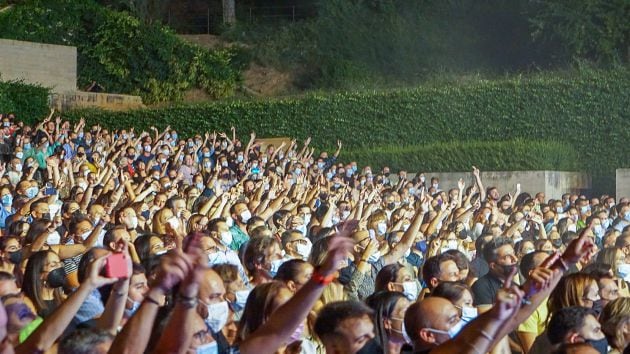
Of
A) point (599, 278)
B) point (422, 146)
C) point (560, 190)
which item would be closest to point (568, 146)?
point (560, 190)

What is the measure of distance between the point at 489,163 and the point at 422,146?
2.44 meters

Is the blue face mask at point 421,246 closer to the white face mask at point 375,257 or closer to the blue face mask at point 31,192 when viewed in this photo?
the white face mask at point 375,257

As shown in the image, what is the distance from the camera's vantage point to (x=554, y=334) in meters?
6.15

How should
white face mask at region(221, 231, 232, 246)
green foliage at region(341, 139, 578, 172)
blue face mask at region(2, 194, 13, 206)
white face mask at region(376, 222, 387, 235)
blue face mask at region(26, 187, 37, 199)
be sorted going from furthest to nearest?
green foliage at region(341, 139, 578, 172)
blue face mask at region(26, 187, 37, 199)
blue face mask at region(2, 194, 13, 206)
white face mask at region(376, 222, 387, 235)
white face mask at region(221, 231, 232, 246)

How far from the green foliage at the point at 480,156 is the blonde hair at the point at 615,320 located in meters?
21.1

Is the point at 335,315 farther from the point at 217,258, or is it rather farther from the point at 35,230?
the point at 35,230

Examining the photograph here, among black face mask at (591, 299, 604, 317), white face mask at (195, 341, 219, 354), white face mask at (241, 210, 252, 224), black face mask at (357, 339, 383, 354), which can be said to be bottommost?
white face mask at (241, 210, 252, 224)

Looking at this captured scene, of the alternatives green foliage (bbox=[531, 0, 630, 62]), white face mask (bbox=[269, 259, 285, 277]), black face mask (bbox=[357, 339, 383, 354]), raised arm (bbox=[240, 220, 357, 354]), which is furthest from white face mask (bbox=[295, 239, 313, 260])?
green foliage (bbox=[531, 0, 630, 62])

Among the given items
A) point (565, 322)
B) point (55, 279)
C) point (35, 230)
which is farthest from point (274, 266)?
point (565, 322)

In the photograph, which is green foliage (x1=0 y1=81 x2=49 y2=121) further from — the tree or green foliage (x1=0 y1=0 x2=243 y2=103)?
the tree

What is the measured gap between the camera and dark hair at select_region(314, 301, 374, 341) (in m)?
5.41

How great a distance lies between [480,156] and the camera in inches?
1124

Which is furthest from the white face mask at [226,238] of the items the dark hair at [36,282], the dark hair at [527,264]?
the dark hair at [36,282]

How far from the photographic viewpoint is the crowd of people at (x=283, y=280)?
4816mm
